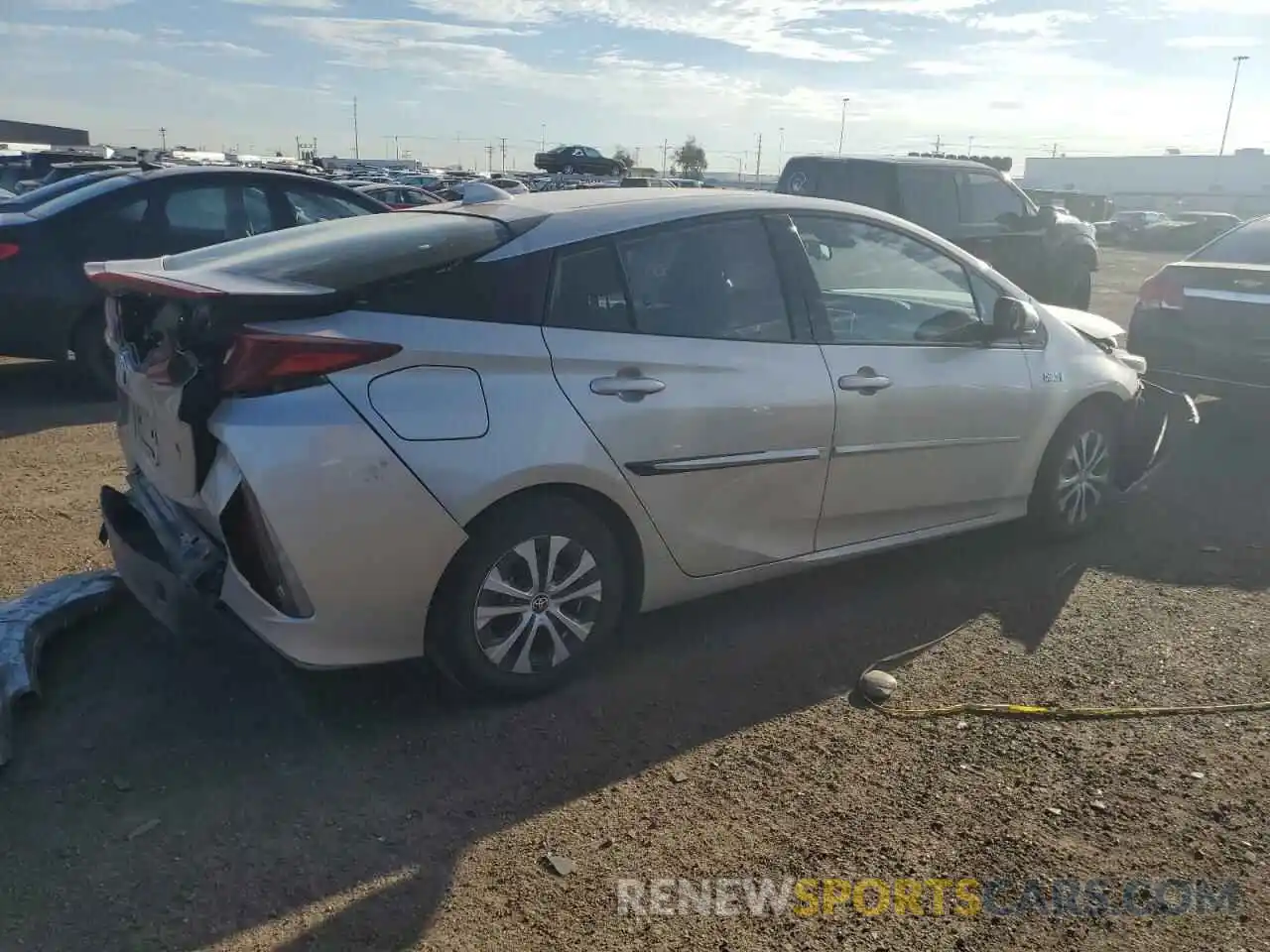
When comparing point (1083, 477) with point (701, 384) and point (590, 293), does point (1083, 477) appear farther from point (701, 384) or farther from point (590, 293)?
point (590, 293)

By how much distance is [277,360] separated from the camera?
10.1 ft

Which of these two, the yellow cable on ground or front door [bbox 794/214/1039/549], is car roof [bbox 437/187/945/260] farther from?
the yellow cable on ground

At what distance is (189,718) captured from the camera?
3494 mm

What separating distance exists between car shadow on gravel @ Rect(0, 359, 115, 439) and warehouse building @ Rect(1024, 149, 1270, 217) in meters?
72.1

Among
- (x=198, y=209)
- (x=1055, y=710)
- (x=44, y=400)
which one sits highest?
(x=198, y=209)

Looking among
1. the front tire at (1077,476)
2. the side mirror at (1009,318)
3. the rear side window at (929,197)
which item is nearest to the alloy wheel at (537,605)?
the side mirror at (1009,318)

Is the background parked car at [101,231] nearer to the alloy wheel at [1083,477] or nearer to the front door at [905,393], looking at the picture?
the front door at [905,393]

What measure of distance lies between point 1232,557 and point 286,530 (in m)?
4.53

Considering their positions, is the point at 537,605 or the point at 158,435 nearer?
the point at 158,435

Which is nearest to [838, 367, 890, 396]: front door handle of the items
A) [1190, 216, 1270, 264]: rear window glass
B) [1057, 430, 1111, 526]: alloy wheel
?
[1057, 430, 1111, 526]: alloy wheel

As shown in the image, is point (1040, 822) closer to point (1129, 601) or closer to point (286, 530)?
point (1129, 601)

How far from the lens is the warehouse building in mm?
72375

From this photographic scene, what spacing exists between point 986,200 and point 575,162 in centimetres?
3508

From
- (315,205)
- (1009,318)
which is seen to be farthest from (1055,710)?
(315,205)
